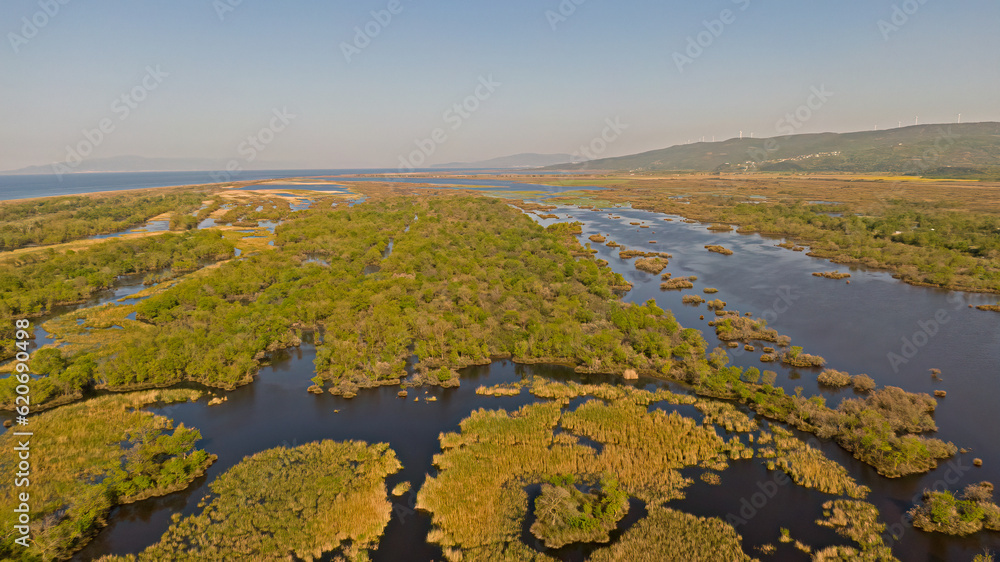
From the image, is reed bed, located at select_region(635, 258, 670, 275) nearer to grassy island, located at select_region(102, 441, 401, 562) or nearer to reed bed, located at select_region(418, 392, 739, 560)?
reed bed, located at select_region(418, 392, 739, 560)

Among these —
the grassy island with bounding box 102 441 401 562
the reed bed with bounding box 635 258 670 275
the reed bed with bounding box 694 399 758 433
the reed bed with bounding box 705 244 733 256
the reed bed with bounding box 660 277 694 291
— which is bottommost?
the grassy island with bounding box 102 441 401 562

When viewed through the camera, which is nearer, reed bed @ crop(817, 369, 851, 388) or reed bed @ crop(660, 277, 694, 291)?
reed bed @ crop(817, 369, 851, 388)

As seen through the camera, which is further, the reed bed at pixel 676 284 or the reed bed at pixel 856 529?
the reed bed at pixel 676 284

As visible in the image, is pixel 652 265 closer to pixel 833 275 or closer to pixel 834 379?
pixel 833 275

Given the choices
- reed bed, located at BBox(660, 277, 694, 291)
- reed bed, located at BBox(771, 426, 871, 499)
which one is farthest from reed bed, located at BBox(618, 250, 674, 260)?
reed bed, located at BBox(771, 426, 871, 499)

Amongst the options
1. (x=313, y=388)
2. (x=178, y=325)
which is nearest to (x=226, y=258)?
(x=178, y=325)

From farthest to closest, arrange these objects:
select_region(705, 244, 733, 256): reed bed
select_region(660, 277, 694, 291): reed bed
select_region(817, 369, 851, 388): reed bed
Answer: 1. select_region(705, 244, 733, 256): reed bed
2. select_region(660, 277, 694, 291): reed bed
3. select_region(817, 369, 851, 388): reed bed

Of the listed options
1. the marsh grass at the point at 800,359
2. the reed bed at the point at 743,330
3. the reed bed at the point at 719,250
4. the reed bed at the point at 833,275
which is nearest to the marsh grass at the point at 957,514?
the marsh grass at the point at 800,359

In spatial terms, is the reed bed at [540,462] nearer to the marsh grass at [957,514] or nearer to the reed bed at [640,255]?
the marsh grass at [957,514]

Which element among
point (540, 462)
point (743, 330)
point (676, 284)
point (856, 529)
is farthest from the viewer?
point (676, 284)

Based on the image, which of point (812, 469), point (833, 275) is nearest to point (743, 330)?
point (812, 469)

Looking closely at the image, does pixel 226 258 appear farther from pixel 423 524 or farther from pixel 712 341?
pixel 712 341
